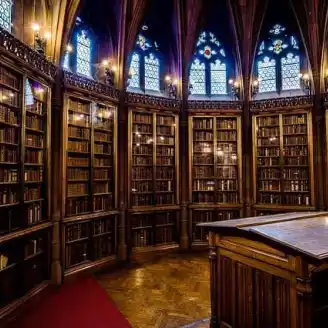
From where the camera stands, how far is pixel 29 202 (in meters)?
4.59

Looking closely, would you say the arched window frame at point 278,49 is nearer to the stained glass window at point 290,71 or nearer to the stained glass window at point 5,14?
the stained glass window at point 290,71

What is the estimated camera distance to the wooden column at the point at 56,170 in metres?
5.14

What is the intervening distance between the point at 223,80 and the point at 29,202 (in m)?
5.91

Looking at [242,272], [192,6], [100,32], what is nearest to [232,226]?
[242,272]

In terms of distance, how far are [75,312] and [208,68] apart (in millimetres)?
6625

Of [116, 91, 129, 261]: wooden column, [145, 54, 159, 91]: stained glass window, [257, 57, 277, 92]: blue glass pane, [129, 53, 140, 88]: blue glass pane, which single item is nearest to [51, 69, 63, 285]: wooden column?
[116, 91, 129, 261]: wooden column

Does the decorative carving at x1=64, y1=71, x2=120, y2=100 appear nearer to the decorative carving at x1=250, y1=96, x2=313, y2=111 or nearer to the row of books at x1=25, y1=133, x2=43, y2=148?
the row of books at x1=25, y1=133, x2=43, y2=148

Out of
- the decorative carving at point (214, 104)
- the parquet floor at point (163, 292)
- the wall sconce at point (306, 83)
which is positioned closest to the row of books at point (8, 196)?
the parquet floor at point (163, 292)

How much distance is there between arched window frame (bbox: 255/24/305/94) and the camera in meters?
7.77

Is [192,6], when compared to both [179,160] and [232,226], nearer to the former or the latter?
[179,160]

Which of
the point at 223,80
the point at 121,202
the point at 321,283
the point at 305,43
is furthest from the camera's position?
the point at 223,80

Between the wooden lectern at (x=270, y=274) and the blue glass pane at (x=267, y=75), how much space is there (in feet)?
17.7

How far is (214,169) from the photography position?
7.56m

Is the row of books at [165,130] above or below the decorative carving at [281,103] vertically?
below
